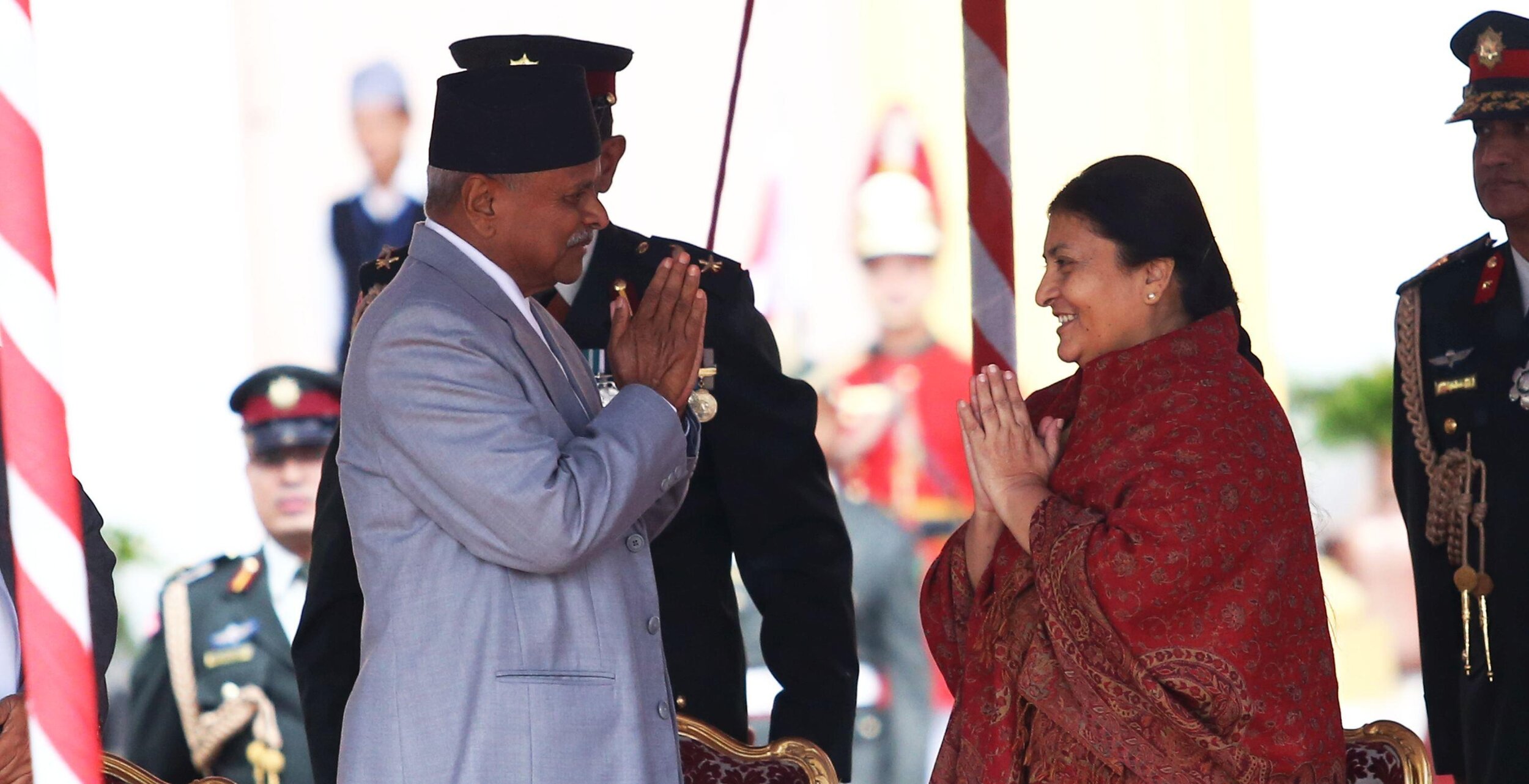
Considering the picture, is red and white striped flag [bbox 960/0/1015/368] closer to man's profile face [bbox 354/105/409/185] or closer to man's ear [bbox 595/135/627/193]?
man's ear [bbox 595/135/627/193]

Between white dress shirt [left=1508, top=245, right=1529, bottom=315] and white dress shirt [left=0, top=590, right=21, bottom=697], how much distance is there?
2.72m

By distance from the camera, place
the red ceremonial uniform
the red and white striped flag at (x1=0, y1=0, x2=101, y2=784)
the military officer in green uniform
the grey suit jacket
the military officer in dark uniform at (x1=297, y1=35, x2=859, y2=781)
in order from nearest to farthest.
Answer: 1. the red and white striped flag at (x1=0, y1=0, x2=101, y2=784)
2. the grey suit jacket
3. the military officer in dark uniform at (x1=297, y1=35, x2=859, y2=781)
4. the military officer in green uniform
5. the red ceremonial uniform

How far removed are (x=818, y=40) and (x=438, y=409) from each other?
3529 mm

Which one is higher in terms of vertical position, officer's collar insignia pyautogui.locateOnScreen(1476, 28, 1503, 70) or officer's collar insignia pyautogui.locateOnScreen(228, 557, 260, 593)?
officer's collar insignia pyautogui.locateOnScreen(1476, 28, 1503, 70)

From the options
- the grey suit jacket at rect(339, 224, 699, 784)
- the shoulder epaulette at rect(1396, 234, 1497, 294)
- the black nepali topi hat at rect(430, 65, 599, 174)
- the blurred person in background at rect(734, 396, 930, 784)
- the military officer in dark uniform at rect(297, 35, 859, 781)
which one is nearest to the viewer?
the grey suit jacket at rect(339, 224, 699, 784)

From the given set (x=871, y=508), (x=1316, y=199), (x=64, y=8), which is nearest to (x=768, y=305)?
(x=871, y=508)

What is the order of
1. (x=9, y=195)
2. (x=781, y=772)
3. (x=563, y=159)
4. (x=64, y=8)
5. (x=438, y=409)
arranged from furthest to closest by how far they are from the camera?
1. (x=64, y=8)
2. (x=781, y=772)
3. (x=563, y=159)
4. (x=438, y=409)
5. (x=9, y=195)

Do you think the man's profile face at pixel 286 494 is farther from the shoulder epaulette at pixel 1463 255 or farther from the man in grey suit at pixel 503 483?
the shoulder epaulette at pixel 1463 255

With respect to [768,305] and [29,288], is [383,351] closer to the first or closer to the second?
[29,288]

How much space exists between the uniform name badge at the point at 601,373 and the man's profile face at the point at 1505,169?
5.69ft

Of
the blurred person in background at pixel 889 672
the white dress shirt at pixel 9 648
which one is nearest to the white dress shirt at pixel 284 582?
the blurred person in background at pixel 889 672

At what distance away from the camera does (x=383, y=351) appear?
2.17 meters

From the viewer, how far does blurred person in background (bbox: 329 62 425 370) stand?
479 centimetres

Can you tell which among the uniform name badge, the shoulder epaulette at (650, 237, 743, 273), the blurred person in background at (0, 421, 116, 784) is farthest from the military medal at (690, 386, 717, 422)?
the blurred person in background at (0, 421, 116, 784)
